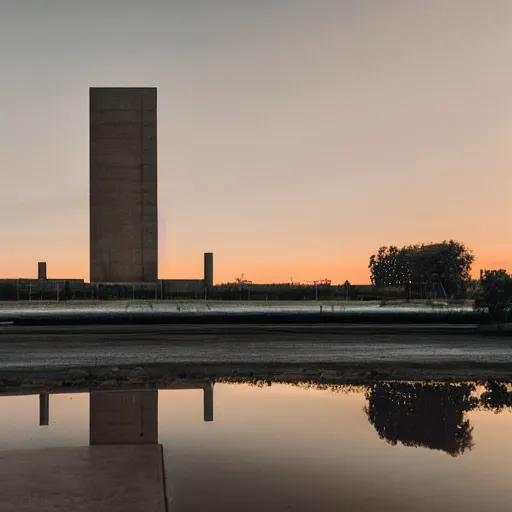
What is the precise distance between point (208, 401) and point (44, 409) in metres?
3.13

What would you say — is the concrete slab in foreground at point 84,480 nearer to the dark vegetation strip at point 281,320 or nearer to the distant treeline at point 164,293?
the dark vegetation strip at point 281,320

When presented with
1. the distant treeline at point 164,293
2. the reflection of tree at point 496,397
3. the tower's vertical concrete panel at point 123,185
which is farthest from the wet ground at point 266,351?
the distant treeline at point 164,293

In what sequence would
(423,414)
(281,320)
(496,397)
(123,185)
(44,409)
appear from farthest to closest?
1. (123,185)
2. (281,320)
3. (496,397)
4. (44,409)
5. (423,414)

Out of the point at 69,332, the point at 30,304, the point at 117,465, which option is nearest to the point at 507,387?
the point at 117,465

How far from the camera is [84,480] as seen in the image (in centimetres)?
682

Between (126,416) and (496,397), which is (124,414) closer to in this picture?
(126,416)

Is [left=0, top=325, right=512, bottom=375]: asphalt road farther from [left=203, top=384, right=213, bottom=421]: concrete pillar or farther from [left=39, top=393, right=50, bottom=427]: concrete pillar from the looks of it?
[left=39, top=393, right=50, bottom=427]: concrete pillar

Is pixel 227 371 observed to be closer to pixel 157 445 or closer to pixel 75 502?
pixel 157 445

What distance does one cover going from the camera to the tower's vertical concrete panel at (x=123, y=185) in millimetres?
57156

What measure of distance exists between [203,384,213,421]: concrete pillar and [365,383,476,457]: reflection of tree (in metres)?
2.86

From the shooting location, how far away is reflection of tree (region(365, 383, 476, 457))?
9.38 meters

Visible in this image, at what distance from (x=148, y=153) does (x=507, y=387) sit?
160 feet

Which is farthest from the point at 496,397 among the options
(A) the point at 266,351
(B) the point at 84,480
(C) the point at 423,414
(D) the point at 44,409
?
(B) the point at 84,480

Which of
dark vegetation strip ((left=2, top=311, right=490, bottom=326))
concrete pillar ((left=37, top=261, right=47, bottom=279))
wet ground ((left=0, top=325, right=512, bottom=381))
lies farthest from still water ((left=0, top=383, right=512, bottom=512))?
A: concrete pillar ((left=37, top=261, right=47, bottom=279))
